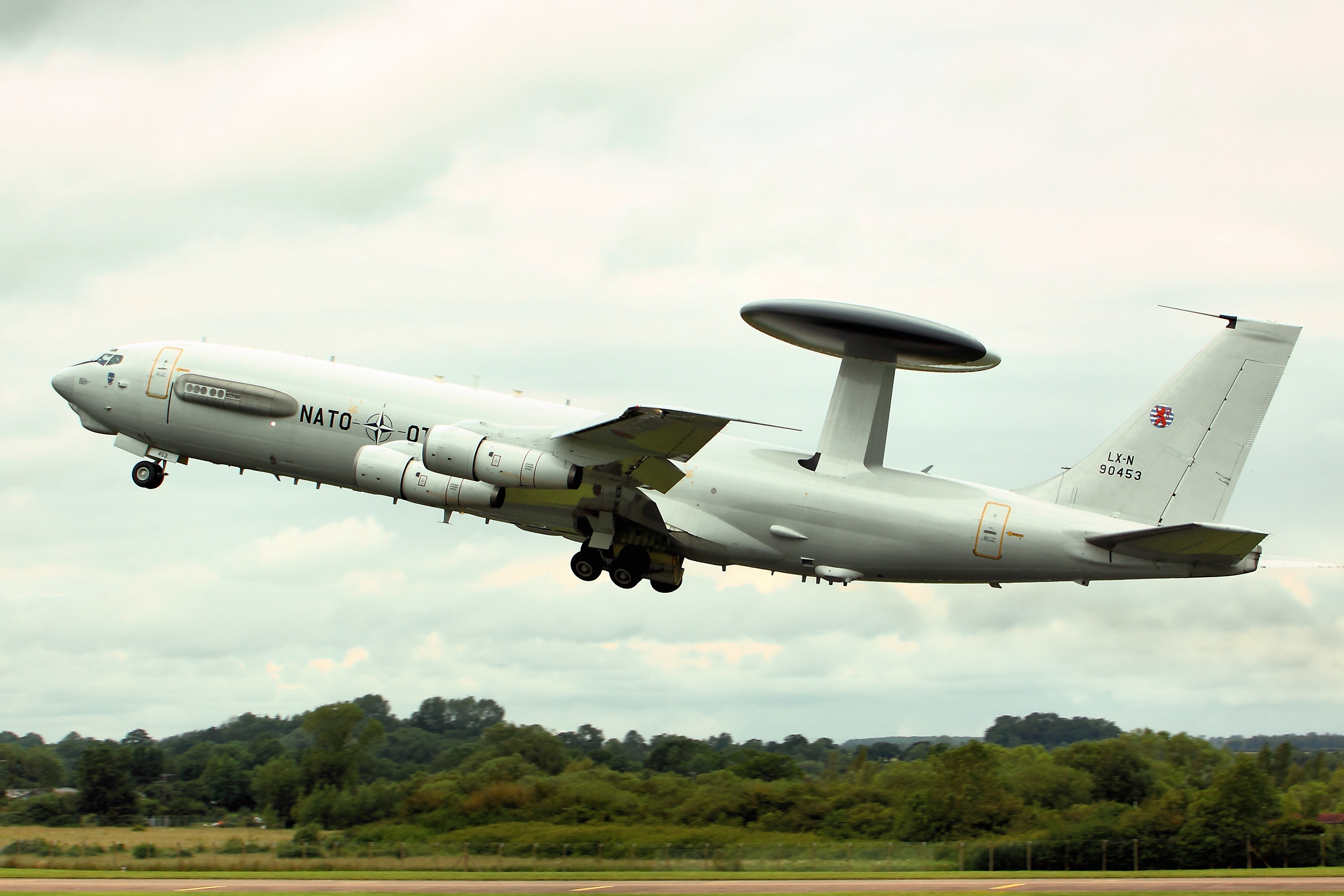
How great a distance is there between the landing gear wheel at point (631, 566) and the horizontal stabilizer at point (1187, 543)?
11.2 metres

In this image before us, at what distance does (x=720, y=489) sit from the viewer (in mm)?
31672

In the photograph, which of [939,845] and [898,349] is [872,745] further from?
[898,349]

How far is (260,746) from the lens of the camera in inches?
2301

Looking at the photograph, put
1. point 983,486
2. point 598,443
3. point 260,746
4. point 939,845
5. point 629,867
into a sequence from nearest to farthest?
point 598,443
point 983,486
point 629,867
point 939,845
point 260,746

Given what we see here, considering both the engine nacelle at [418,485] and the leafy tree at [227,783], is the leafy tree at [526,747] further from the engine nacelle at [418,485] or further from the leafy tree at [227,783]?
the engine nacelle at [418,485]

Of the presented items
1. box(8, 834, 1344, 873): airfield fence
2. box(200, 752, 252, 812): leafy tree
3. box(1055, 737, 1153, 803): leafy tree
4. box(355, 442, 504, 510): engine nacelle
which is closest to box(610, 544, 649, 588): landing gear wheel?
box(355, 442, 504, 510): engine nacelle

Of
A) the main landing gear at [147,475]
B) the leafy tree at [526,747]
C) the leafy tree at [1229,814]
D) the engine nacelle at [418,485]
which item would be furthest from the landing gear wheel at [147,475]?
the leafy tree at [1229,814]

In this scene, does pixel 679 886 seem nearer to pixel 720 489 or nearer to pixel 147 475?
pixel 720 489

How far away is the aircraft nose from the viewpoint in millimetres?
36000

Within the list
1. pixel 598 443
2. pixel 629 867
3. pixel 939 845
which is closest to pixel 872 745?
pixel 939 845

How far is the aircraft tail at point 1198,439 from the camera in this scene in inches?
1211

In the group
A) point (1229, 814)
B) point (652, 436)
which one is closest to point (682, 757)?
point (1229, 814)

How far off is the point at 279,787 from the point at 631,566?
820 inches

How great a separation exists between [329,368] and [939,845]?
2582cm
